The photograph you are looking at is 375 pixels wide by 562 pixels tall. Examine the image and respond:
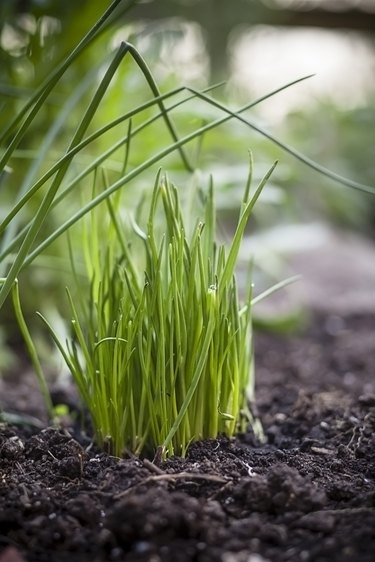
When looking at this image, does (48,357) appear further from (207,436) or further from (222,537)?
(222,537)

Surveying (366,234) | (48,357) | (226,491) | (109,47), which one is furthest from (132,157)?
(366,234)

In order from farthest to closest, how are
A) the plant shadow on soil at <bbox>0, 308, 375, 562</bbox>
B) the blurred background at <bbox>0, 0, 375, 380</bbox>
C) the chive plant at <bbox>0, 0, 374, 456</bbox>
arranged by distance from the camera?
the blurred background at <bbox>0, 0, 375, 380</bbox> < the chive plant at <bbox>0, 0, 374, 456</bbox> < the plant shadow on soil at <bbox>0, 308, 375, 562</bbox>

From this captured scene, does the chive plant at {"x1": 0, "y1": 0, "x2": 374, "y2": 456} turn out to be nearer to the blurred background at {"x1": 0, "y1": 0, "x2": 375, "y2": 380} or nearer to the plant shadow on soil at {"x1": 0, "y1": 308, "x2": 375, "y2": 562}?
the plant shadow on soil at {"x1": 0, "y1": 308, "x2": 375, "y2": 562}

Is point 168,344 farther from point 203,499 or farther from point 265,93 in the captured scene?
point 265,93

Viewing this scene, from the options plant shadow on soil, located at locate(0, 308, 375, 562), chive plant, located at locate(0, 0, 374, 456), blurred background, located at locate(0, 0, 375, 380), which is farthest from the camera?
blurred background, located at locate(0, 0, 375, 380)

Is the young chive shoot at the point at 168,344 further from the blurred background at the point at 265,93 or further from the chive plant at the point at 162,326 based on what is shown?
the blurred background at the point at 265,93

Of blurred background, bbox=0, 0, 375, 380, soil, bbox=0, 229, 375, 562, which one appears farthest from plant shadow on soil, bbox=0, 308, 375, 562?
blurred background, bbox=0, 0, 375, 380
